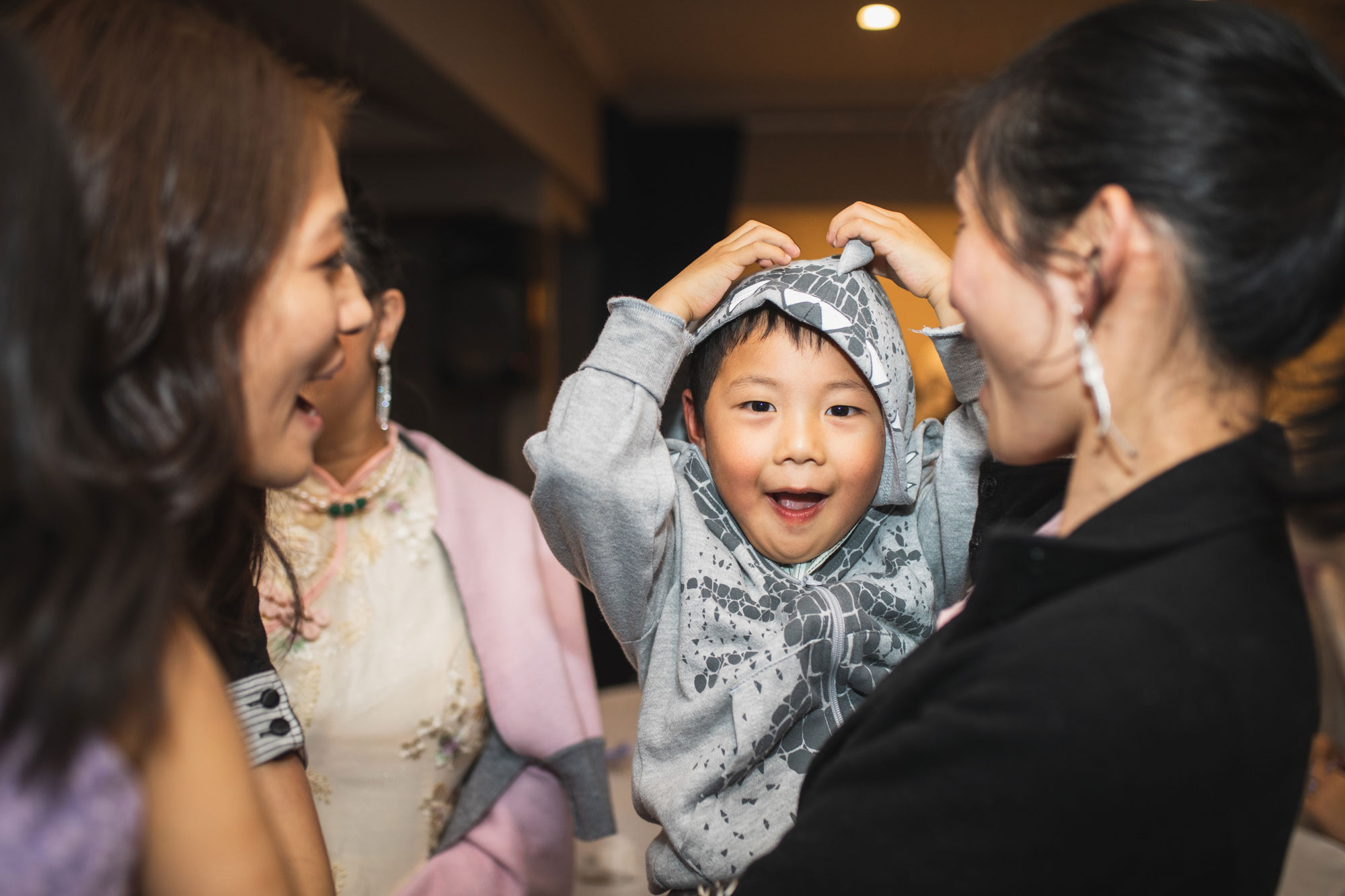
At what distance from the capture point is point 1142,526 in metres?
0.68

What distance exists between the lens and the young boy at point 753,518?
1.00 m

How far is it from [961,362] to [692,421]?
1.17 ft

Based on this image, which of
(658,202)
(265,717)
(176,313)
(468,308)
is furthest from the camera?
(658,202)

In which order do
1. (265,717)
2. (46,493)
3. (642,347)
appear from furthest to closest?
(642,347)
(265,717)
(46,493)

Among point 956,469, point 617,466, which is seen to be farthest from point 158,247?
point 956,469

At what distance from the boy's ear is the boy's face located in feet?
0.40

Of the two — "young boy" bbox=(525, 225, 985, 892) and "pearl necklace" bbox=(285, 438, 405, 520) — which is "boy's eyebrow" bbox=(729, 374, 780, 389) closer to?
"young boy" bbox=(525, 225, 985, 892)

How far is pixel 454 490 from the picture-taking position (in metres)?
1.50

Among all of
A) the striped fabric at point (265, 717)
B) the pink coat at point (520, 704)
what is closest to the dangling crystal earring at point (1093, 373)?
the striped fabric at point (265, 717)

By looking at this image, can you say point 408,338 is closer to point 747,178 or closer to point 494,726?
point 494,726

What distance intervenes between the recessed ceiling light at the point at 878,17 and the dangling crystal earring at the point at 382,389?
270 centimetres

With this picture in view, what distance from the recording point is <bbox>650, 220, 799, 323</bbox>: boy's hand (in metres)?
1.10

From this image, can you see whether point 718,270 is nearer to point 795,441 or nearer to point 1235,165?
point 795,441

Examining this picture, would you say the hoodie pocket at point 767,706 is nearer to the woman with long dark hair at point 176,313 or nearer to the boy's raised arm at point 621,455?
the boy's raised arm at point 621,455
